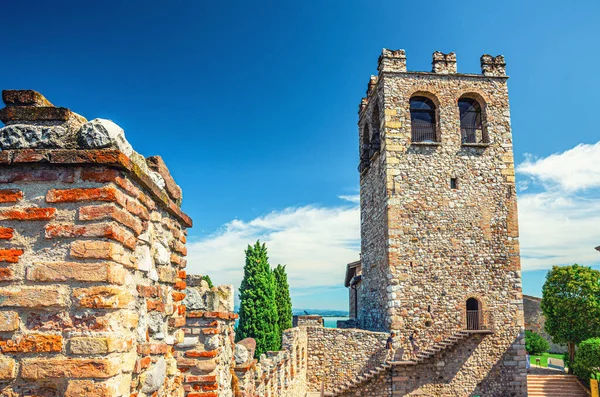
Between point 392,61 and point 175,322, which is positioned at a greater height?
point 392,61

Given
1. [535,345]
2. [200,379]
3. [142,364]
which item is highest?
[142,364]

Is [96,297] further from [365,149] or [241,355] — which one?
[365,149]

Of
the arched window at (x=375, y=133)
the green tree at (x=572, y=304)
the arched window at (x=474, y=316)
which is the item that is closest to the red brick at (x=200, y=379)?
the arched window at (x=474, y=316)

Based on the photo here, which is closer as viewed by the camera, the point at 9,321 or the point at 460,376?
the point at 9,321

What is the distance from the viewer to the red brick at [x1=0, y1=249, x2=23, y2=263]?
2156mm

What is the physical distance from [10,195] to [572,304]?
934 inches

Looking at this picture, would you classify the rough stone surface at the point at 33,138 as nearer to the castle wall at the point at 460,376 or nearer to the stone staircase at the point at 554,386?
the castle wall at the point at 460,376

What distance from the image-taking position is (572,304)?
2134 cm

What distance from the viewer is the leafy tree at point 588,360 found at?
17.5 metres

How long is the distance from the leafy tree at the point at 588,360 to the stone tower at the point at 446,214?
423 cm

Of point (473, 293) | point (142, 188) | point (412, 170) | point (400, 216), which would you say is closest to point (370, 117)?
point (412, 170)

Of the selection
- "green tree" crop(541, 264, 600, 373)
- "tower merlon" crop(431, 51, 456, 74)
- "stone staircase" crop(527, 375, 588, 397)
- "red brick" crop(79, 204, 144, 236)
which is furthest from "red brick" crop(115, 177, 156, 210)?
"green tree" crop(541, 264, 600, 373)

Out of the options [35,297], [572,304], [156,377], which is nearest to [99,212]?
[35,297]

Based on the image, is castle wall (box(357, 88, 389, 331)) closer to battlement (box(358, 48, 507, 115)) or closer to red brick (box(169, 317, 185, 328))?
battlement (box(358, 48, 507, 115))
